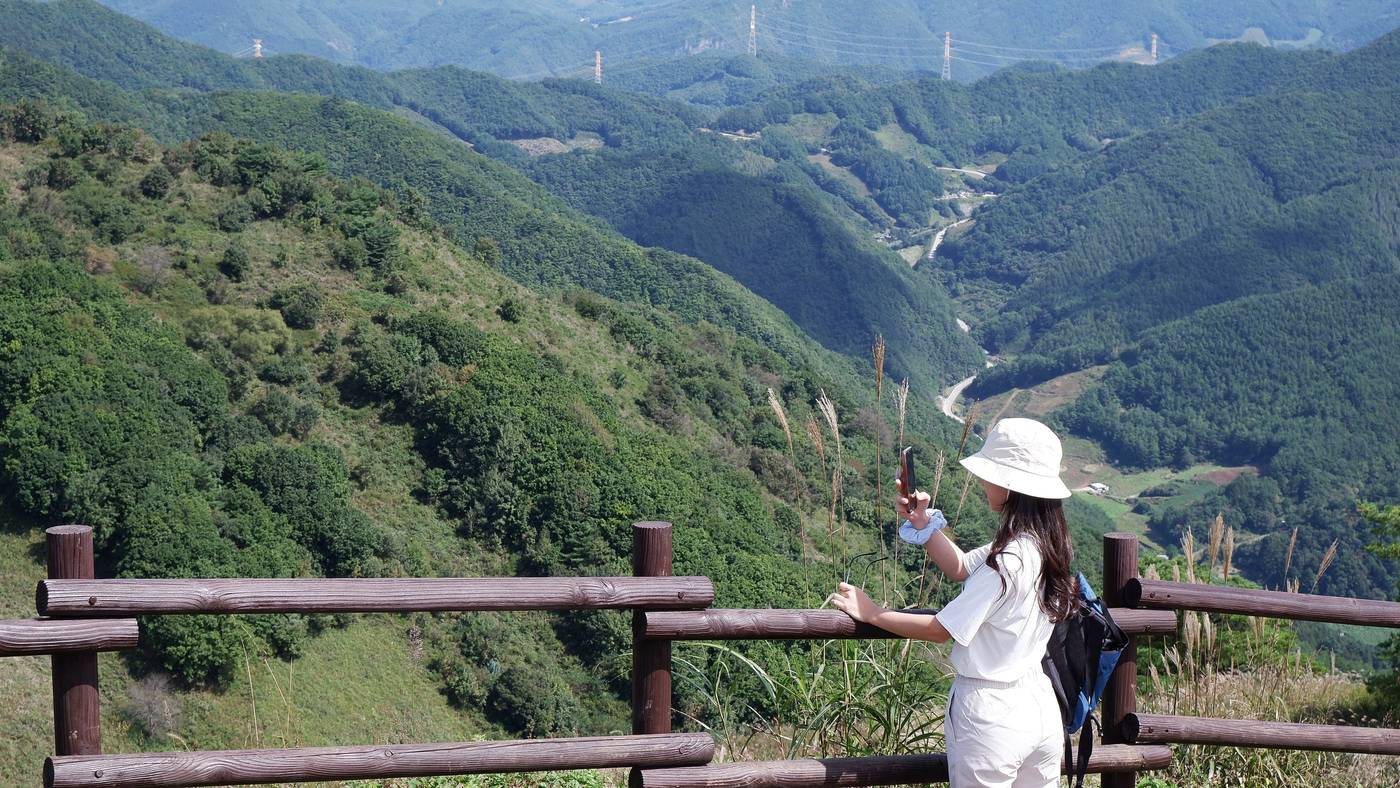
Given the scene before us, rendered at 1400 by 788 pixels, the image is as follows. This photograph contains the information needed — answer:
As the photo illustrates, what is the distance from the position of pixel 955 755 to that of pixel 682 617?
3.42ft

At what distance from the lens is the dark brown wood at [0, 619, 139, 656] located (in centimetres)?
376

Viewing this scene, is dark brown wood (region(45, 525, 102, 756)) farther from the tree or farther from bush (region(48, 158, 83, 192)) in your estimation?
bush (region(48, 158, 83, 192))

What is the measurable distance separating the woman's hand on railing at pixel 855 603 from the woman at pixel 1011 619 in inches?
10.2

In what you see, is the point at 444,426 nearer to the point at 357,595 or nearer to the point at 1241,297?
the point at 357,595

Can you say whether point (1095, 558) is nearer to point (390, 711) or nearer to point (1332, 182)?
point (390, 711)

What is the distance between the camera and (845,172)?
623ft

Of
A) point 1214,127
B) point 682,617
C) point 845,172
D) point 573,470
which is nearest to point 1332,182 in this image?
point 1214,127

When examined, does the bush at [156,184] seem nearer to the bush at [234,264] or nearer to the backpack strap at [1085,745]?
the bush at [234,264]

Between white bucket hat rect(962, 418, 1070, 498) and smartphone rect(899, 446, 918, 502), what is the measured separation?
18 centimetres

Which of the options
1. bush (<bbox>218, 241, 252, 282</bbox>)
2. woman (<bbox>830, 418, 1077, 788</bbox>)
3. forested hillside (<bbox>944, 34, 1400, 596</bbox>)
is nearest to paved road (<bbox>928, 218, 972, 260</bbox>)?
forested hillside (<bbox>944, 34, 1400, 596</bbox>)

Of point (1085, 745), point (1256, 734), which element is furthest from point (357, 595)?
point (1256, 734)

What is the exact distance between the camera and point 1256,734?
518 centimetres

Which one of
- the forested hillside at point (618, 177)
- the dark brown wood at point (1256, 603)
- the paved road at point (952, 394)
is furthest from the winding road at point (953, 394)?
the dark brown wood at point (1256, 603)

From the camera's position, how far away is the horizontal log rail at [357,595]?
12.7 feet
